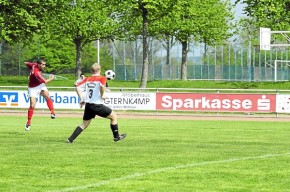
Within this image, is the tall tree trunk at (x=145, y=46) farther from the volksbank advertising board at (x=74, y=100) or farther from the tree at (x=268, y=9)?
the volksbank advertising board at (x=74, y=100)

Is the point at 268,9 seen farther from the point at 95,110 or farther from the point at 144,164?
the point at 144,164

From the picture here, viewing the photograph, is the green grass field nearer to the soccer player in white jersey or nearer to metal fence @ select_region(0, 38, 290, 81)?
the soccer player in white jersey

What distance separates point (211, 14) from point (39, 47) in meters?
16.4

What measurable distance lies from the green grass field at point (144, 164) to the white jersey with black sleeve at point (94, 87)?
995 mm

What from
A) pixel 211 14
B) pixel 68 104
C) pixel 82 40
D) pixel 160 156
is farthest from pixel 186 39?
pixel 160 156

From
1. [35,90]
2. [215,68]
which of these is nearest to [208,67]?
[215,68]

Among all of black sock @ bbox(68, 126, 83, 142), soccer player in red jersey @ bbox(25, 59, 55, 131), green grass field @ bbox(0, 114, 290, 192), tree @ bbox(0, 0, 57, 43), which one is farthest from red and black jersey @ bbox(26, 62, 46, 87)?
tree @ bbox(0, 0, 57, 43)

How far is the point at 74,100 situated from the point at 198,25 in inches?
1126

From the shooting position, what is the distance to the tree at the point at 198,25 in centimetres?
6512

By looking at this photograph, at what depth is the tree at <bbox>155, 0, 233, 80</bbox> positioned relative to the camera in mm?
65125

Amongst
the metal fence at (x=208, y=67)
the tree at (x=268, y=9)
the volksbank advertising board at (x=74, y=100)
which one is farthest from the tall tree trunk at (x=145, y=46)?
the metal fence at (x=208, y=67)

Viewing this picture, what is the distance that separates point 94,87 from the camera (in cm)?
1775

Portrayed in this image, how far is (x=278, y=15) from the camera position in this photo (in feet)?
165

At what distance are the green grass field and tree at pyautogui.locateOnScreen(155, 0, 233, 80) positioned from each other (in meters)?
43.3
